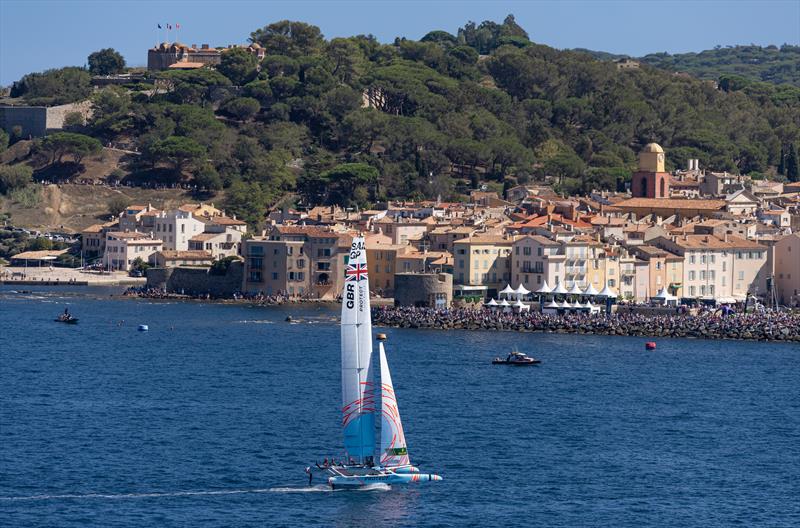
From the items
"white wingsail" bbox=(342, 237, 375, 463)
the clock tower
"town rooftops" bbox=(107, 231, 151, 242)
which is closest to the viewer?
"white wingsail" bbox=(342, 237, 375, 463)

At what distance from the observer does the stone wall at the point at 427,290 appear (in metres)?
79.2

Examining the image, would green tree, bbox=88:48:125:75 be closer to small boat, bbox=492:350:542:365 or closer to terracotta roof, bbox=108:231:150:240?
terracotta roof, bbox=108:231:150:240

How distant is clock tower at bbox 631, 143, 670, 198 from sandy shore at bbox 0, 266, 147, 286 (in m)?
29.6

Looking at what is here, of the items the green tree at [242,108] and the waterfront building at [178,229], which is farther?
the green tree at [242,108]

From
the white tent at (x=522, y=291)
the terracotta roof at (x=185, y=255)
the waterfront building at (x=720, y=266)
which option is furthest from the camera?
the terracotta roof at (x=185, y=255)

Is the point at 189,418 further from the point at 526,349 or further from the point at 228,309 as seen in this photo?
the point at 228,309

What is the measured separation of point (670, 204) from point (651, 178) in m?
8.69

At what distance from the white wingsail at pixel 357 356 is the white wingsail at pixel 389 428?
355 millimetres

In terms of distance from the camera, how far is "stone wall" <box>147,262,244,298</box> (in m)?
89.4

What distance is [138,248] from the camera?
101125 mm

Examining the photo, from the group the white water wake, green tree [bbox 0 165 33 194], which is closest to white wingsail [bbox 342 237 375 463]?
the white water wake

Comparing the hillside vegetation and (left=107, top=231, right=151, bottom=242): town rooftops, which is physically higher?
the hillside vegetation

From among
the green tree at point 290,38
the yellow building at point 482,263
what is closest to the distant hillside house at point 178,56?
the green tree at point 290,38

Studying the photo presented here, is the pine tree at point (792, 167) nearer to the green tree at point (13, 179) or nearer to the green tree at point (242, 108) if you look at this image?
the green tree at point (242, 108)
